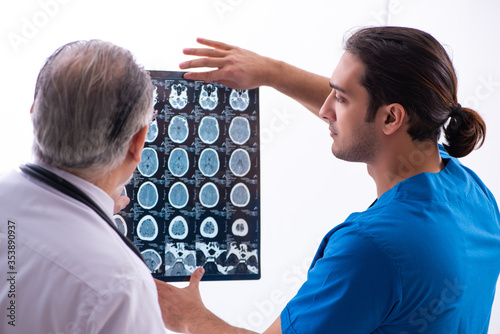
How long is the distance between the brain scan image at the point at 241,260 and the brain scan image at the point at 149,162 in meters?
0.35

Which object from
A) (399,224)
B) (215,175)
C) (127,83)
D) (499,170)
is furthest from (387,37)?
(499,170)

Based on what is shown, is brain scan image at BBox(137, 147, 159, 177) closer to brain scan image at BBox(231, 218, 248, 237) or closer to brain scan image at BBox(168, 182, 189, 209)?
brain scan image at BBox(168, 182, 189, 209)

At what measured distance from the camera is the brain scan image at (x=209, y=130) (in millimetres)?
1569

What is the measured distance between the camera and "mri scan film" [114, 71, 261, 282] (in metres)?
1.51

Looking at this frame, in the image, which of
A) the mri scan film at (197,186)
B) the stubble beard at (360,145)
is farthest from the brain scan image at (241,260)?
the stubble beard at (360,145)

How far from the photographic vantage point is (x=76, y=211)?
32.5 inches

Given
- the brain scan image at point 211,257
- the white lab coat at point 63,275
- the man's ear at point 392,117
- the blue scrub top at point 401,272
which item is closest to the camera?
the white lab coat at point 63,275

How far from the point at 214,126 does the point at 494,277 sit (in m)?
0.94

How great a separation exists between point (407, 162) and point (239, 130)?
55 cm

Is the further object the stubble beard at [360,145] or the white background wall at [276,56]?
the white background wall at [276,56]

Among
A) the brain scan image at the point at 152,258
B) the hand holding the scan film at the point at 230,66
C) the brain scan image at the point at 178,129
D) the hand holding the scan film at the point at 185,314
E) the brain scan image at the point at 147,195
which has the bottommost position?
the hand holding the scan film at the point at 185,314

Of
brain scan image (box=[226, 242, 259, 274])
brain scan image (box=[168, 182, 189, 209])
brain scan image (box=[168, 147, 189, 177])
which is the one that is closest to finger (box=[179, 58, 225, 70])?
brain scan image (box=[168, 147, 189, 177])

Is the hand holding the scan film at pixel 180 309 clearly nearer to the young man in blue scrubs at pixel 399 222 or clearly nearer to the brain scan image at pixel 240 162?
the young man in blue scrubs at pixel 399 222

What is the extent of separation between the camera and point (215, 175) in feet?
5.16
